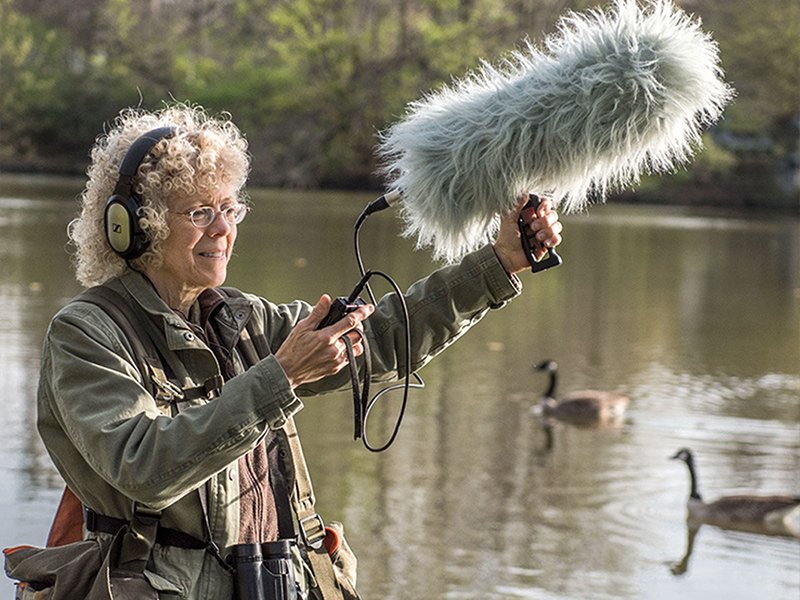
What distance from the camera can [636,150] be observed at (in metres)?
3.04

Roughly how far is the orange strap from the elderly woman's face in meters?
0.46

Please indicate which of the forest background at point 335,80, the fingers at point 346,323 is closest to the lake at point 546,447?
the fingers at point 346,323

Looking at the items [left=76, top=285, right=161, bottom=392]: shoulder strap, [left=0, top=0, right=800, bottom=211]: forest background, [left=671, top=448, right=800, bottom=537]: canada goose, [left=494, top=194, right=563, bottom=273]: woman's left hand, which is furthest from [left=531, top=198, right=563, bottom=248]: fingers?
[left=0, top=0, right=800, bottom=211]: forest background

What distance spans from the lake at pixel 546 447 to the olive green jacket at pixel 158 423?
100 cm

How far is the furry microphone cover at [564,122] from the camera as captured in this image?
298cm

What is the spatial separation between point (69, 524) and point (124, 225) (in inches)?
23.2

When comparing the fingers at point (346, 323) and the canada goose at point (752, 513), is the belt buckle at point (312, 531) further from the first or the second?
the canada goose at point (752, 513)

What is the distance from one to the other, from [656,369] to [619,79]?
1073cm

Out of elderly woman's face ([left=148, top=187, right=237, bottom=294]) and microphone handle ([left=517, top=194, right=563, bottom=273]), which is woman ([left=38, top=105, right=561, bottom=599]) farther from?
microphone handle ([left=517, top=194, right=563, bottom=273])

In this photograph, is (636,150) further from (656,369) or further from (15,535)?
(656,369)

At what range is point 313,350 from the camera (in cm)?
251

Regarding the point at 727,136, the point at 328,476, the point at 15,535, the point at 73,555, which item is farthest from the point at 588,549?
the point at 727,136

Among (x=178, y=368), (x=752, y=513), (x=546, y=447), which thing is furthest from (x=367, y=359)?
(x=546, y=447)

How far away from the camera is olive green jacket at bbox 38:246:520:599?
2430 mm
